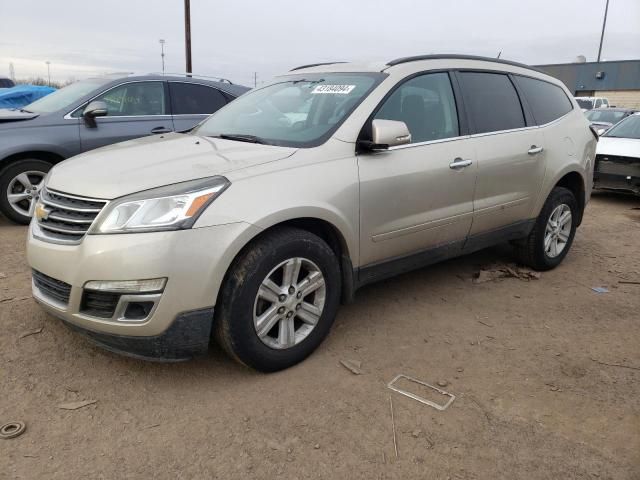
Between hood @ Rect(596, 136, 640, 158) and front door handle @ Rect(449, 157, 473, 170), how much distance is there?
572 centimetres

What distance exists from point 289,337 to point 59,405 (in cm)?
121

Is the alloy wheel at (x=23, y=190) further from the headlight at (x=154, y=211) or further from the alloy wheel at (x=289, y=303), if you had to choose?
the alloy wheel at (x=289, y=303)

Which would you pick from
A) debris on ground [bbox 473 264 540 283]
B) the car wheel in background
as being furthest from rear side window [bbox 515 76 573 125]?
the car wheel in background

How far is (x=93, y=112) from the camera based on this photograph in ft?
17.9

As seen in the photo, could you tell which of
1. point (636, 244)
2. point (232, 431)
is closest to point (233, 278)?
point (232, 431)

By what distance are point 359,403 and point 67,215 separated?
1.81m

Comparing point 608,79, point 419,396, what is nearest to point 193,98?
point 419,396

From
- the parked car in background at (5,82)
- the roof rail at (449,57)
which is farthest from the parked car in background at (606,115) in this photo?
the parked car in background at (5,82)

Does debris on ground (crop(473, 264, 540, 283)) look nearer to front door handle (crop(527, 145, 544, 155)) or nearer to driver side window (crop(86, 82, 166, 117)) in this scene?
front door handle (crop(527, 145, 544, 155))

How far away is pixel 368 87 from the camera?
136 inches

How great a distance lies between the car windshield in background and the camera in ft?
46.2

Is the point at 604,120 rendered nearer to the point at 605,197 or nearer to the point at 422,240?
the point at 605,197

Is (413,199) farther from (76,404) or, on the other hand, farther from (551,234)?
(76,404)

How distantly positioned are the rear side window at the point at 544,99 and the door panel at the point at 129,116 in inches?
151
